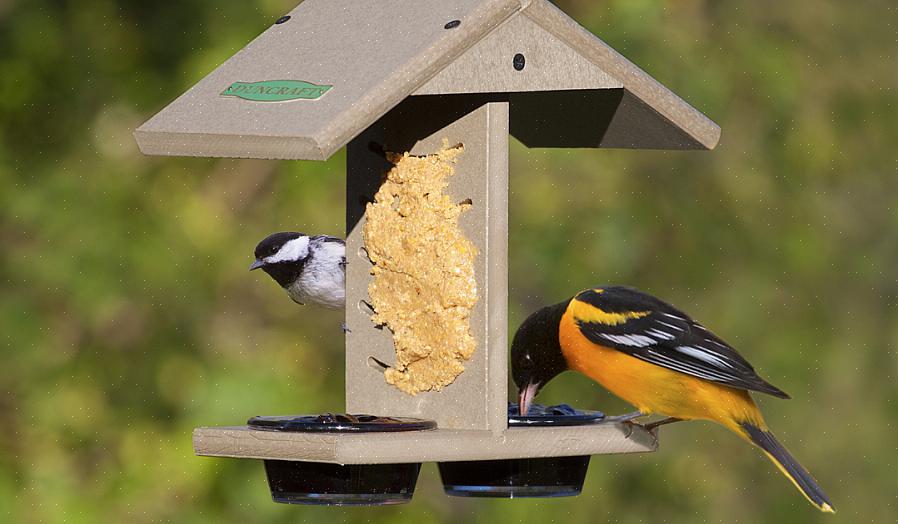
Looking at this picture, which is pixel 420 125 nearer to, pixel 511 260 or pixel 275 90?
pixel 275 90

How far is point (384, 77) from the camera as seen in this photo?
13.4 feet

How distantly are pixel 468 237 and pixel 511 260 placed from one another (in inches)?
187

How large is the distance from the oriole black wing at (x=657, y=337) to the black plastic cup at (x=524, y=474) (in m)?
0.25

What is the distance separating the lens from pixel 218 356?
8.60 m

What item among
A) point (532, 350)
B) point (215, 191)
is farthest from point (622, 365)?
point (215, 191)

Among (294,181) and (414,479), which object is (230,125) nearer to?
(414,479)

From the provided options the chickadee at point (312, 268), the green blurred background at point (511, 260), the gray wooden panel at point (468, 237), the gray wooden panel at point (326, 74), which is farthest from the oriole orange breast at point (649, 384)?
the green blurred background at point (511, 260)

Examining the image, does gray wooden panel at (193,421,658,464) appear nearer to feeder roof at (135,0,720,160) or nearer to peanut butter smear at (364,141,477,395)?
Result: peanut butter smear at (364,141,477,395)

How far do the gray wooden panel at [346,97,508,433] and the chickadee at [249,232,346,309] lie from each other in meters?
0.18

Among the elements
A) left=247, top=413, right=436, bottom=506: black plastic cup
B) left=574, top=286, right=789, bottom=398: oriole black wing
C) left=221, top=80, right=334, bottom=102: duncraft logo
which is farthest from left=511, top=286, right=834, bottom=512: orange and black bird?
left=221, top=80, right=334, bottom=102: duncraft logo

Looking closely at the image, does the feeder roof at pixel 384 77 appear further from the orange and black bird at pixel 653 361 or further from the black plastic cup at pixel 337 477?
the black plastic cup at pixel 337 477

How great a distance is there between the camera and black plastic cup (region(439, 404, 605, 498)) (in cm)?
467

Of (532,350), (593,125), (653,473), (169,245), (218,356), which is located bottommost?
(653,473)

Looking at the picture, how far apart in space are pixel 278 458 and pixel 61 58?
17.1 feet
